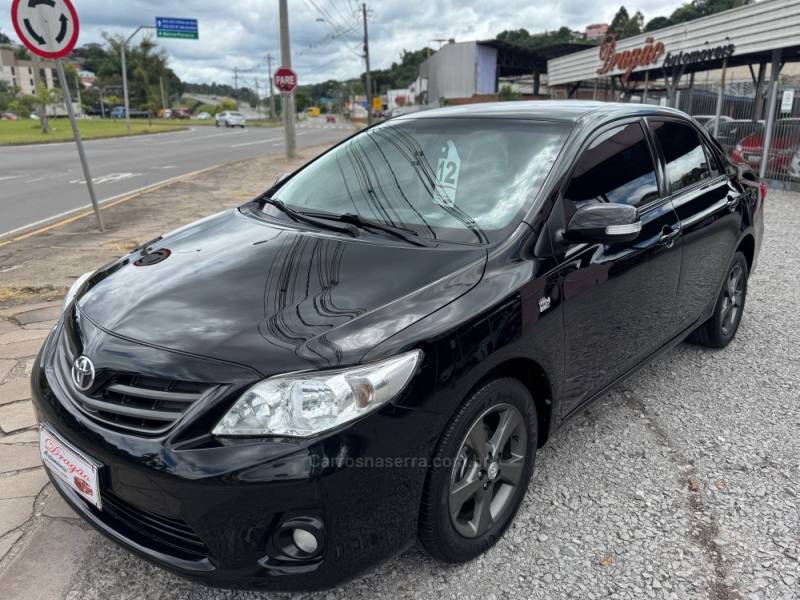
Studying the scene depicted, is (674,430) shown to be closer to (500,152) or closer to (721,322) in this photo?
(721,322)

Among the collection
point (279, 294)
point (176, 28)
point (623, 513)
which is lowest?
point (623, 513)

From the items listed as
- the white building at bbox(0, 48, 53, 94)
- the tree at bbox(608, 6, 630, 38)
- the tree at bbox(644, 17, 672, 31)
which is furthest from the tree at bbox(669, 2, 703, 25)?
the white building at bbox(0, 48, 53, 94)

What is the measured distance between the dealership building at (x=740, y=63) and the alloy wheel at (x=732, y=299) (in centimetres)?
1003

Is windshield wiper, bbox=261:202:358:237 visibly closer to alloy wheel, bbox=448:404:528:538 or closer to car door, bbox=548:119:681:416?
car door, bbox=548:119:681:416

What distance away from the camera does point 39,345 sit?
4.33 metres

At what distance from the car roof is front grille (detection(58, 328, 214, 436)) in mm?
2064

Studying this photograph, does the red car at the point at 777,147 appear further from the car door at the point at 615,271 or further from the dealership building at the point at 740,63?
the car door at the point at 615,271

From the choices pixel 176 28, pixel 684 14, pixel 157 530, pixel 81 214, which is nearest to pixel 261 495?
pixel 157 530

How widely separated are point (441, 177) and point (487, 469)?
136 centimetres

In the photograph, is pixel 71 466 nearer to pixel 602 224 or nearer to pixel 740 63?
pixel 602 224

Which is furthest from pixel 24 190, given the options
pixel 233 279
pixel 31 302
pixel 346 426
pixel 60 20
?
pixel 346 426

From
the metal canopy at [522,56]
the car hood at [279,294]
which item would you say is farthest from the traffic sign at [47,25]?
the metal canopy at [522,56]

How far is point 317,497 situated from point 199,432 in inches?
15.5

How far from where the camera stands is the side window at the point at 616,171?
2.82 m
